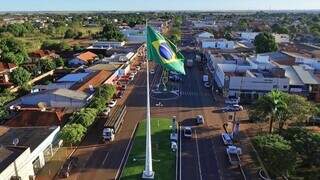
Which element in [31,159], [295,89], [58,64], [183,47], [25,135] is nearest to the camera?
[31,159]

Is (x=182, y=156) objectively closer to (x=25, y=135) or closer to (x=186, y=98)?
(x=25, y=135)

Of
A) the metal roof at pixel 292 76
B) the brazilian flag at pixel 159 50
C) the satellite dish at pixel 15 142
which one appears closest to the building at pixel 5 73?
the satellite dish at pixel 15 142

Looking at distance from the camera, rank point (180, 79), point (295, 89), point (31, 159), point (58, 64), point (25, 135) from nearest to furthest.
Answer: point (31, 159) → point (25, 135) → point (295, 89) → point (180, 79) → point (58, 64)

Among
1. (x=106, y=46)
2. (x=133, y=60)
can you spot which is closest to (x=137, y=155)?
(x=133, y=60)

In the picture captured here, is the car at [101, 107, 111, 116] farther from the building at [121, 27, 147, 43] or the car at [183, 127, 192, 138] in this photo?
the building at [121, 27, 147, 43]

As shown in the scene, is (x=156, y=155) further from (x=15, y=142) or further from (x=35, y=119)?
(x=35, y=119)

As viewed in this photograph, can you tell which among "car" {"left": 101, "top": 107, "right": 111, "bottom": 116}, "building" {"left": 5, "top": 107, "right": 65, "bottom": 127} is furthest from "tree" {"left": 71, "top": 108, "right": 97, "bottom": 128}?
"car" {"left": 101, "top": 107, "right": 111, "bottom": 116}
